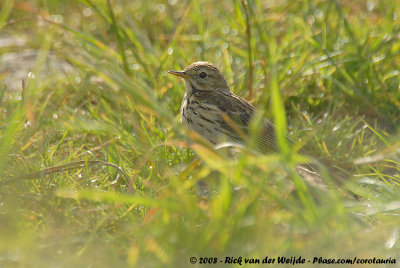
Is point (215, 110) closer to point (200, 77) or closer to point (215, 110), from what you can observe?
point (215, 110)

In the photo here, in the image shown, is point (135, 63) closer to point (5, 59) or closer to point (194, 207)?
point (5, 59)

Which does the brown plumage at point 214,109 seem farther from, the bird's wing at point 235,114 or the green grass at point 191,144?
the green grass at point 191,144

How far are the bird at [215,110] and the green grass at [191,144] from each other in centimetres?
20

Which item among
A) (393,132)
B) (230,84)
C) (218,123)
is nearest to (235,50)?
(230,84)

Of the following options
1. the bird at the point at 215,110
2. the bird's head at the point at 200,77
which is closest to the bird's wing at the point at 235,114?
the bird at the point at 215,110

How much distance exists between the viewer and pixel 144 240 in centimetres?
300

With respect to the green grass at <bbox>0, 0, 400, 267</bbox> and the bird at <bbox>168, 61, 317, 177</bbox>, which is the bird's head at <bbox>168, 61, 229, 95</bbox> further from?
the green grass at <bbox>0, 0, 400, 267</bbox>

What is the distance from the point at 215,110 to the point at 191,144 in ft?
5.49

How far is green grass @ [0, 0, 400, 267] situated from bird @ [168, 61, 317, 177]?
0.20m

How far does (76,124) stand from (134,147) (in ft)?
1.87

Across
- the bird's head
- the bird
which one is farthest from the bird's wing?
the bird's head

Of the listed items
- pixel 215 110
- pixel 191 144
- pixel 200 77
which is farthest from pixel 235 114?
pixel 191 144

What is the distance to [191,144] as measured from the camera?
137 inches

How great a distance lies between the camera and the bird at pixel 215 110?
16.3 ft
